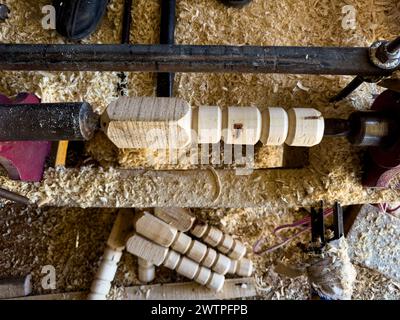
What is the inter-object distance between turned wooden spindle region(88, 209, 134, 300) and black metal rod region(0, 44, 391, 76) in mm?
876

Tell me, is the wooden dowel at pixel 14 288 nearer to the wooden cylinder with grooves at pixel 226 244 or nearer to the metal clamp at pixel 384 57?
the wooden cylinder with grooves at pixel 226 244

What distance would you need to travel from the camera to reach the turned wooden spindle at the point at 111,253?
1665mm

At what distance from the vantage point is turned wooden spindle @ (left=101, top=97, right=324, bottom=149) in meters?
0.88

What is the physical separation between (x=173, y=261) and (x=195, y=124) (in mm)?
878

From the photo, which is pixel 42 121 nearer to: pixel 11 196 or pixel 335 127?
pixel 11 196

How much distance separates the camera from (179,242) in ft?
5.27

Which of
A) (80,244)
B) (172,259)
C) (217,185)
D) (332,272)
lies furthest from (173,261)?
(332,272)

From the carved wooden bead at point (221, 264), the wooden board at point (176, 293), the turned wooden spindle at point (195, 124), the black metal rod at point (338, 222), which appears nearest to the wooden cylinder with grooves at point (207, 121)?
the turned wooden spindle at point (195, 124)

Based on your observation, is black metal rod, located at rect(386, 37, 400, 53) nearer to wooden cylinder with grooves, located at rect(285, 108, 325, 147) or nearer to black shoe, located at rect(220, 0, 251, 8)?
wooden cylinder with grooves, located at rect(285, 108, 325, 147)

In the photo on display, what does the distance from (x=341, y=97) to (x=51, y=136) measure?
30.9 inches

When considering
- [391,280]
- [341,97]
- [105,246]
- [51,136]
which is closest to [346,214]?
[391,280]

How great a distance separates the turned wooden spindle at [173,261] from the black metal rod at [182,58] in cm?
85

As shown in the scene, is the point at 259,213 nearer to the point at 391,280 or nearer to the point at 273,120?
the point at 391,280

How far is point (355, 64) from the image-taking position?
0.94 meters
